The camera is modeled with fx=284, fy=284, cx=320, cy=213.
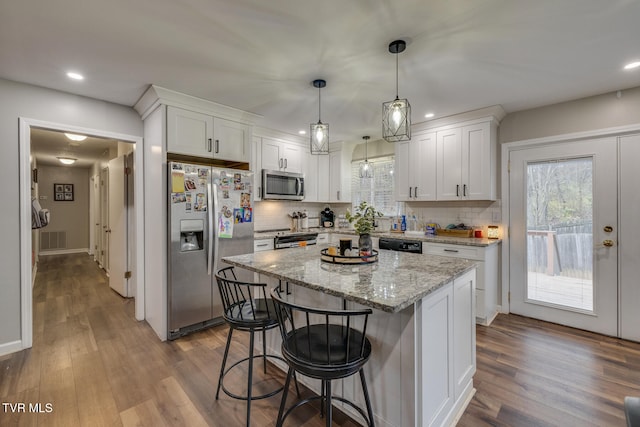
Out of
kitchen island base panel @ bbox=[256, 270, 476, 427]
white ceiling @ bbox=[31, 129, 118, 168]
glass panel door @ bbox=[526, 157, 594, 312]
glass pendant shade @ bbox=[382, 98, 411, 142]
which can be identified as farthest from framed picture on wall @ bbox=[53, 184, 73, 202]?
glass panel door @ bbox=[526, 157, 594, 312]

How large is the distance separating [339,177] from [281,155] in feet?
3.58

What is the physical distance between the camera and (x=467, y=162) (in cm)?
354

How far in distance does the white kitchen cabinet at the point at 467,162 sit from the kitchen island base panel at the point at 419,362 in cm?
196

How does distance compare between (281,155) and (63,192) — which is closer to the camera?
(281,155)

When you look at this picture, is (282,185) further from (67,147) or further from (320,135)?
(67,147)

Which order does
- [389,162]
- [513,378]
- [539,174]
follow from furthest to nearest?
[389,162], [539,174], [513,378]

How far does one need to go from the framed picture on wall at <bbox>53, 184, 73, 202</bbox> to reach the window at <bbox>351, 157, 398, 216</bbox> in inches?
317

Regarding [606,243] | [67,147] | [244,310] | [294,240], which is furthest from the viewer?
[67,147]

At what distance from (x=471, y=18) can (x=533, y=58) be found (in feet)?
2.93

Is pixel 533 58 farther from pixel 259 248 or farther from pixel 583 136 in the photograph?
pixel 259 248

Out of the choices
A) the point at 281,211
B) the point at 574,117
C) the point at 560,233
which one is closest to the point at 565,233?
the point at 560,233

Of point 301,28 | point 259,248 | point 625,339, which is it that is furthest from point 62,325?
point 625,339

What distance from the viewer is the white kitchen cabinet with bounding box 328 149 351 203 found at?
4910 mm

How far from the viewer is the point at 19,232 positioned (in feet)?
8.52
